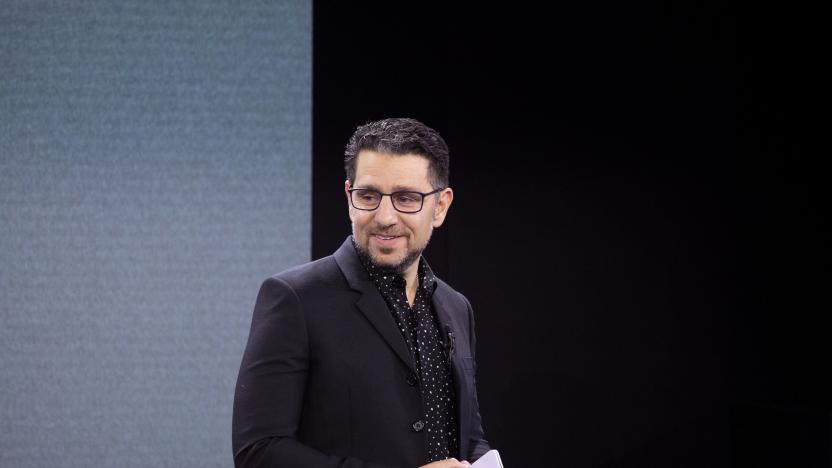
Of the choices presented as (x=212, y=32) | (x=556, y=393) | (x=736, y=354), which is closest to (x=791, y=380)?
(x=736, y=354)

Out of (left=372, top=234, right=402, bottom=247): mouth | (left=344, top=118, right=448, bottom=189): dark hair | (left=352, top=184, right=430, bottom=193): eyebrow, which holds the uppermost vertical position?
(left=344, top=118, right=448, bottom=189): dark hair

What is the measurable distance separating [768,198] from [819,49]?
0.66 metres

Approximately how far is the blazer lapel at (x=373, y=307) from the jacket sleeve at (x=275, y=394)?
135 mm

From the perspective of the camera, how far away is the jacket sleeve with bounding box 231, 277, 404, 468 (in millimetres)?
1336

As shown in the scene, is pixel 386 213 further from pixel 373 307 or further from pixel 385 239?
pixel 373 307

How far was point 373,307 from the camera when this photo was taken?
1.51 metres

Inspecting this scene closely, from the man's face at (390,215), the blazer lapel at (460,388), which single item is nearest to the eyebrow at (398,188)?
the man's face at (390,215)

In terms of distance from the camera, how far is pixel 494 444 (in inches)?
110

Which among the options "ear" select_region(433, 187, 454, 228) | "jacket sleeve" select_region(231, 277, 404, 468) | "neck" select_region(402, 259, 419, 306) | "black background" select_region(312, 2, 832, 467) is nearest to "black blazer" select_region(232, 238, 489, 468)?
"jacket sleeve" select_region(231, 277, 404, 468)

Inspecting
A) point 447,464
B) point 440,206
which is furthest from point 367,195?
point 447,464

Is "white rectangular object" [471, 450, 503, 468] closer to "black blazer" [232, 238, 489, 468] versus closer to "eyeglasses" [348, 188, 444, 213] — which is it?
"black blazer" [232, 238, 489, 468]

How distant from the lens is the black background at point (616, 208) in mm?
2822

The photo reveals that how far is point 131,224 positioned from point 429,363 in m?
1.58

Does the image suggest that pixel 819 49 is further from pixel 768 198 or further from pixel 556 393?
pixel 556 393
